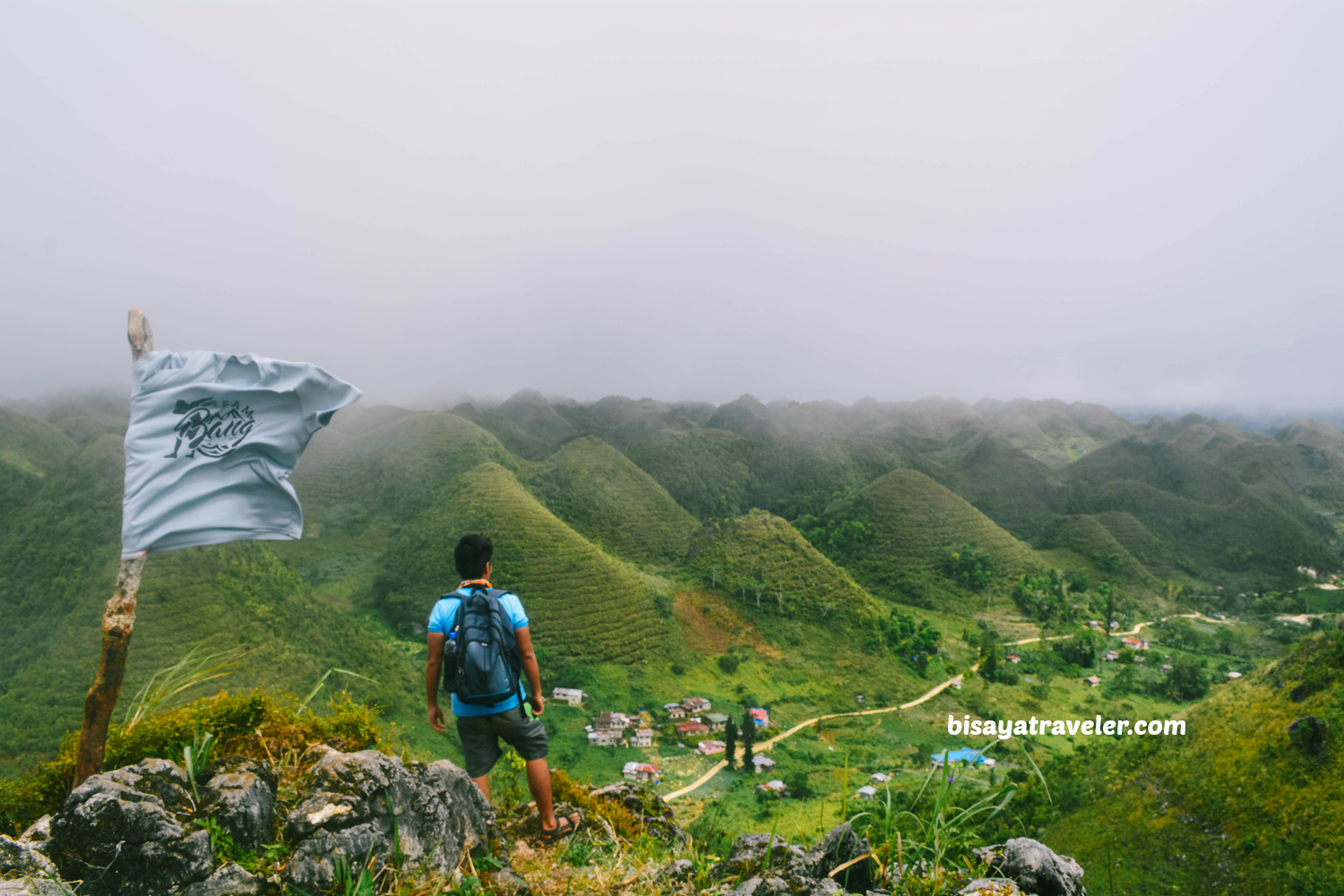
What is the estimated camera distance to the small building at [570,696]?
1522 inches

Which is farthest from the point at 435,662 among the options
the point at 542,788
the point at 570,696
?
the point at 570,696

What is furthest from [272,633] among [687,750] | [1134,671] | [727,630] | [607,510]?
Result: [1134,671]

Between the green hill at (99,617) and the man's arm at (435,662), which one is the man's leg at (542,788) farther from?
the green hill at (99,617)

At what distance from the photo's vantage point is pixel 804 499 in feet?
314

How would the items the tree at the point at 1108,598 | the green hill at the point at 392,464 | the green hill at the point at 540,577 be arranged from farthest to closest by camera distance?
the green hill at the point at 392,464, the tree at the point at 1108,598, the green hill at the point at 540,577

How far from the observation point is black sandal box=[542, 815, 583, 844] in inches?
173

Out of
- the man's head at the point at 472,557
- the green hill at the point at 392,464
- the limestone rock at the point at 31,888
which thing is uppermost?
the man's head at the point at 472,557

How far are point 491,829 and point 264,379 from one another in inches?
167

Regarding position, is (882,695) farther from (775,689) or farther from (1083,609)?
(1083,609)

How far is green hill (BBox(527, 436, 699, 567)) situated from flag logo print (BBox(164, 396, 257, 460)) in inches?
2464

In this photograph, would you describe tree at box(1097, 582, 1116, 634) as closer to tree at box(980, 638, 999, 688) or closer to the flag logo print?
tree at box(980, 638, 999, 688)

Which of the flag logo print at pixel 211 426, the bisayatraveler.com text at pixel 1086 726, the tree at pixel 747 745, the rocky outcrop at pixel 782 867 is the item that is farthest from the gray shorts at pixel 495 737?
the tree at pixel 747 745

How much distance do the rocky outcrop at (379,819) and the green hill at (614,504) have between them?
62335mm

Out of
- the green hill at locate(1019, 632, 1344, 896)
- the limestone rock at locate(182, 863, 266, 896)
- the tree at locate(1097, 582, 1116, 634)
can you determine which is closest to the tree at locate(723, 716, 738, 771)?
the green hill at locate(1019, 632, 1344, 896)
